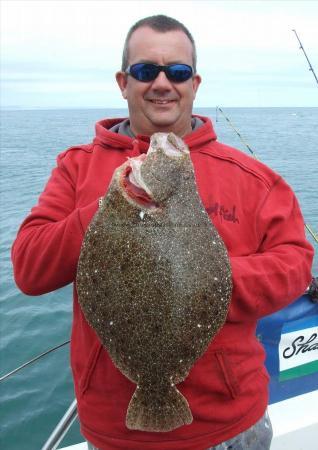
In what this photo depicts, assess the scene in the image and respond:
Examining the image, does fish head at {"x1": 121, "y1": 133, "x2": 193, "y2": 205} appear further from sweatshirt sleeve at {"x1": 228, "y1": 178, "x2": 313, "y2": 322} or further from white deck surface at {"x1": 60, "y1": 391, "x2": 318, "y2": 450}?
white deck surface at {"x1": 60, "y1": 391, "x2": 318, "y2": 450}

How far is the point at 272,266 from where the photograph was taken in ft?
6.94

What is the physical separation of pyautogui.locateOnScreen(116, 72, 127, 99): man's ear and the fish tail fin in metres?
1.63

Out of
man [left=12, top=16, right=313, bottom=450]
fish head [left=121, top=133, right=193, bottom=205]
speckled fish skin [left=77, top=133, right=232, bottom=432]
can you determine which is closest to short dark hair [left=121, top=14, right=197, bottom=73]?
man [left=12, top=16, right=313, bottom=450]

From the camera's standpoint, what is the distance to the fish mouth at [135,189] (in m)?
1.94

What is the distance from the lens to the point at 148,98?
2.46 meters

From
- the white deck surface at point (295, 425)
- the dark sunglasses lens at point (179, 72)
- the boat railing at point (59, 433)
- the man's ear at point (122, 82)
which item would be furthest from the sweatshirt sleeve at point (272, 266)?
the white deck surface at point (295, 425)

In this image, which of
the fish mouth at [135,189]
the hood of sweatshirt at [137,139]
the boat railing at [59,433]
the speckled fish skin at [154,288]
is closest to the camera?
the speckled fish skin at [154,288]

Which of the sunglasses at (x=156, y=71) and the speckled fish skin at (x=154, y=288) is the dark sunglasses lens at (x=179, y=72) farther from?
the speckled fish skin at (x=154, y=288)

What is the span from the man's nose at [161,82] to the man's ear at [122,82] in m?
0.27

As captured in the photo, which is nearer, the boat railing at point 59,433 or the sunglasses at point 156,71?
the sunglasses at point 156,71

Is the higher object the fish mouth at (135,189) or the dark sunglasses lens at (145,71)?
the dark sunglasses lens at (145,71)

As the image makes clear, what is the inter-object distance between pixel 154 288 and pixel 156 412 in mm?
553

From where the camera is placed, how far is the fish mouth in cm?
194

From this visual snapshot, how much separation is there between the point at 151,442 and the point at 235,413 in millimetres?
448
